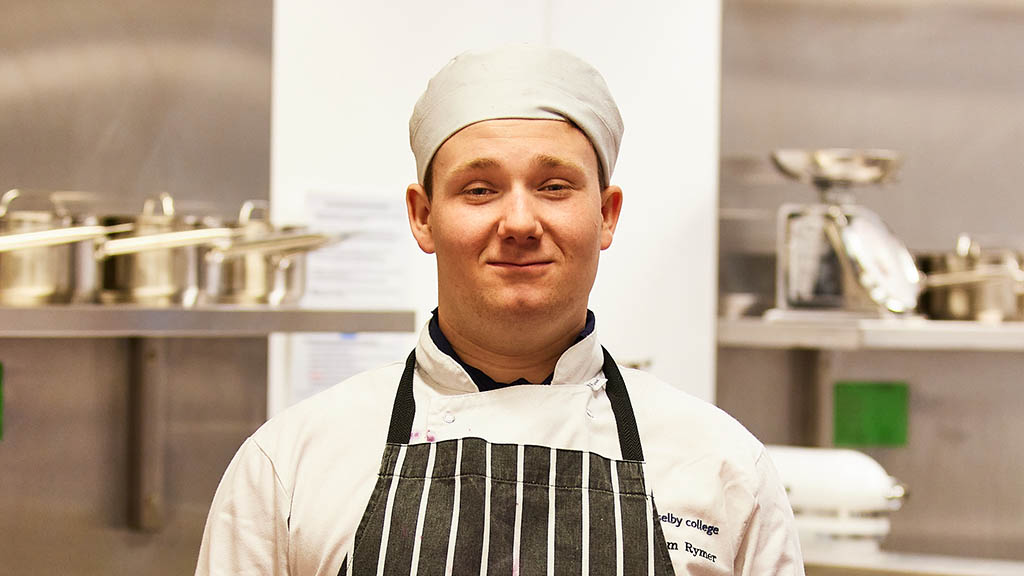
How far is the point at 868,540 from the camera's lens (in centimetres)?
221

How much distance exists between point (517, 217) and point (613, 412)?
0.26 m

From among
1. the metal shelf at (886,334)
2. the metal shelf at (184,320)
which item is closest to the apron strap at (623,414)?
the metal shelf at (184,320)

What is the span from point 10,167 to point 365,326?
2.31 feet

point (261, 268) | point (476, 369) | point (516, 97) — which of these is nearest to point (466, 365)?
point (476, 369)

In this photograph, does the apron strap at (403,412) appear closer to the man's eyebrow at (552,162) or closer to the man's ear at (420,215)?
the man's ear at (420,215)

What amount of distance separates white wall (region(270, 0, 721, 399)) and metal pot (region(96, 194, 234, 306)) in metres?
0.47

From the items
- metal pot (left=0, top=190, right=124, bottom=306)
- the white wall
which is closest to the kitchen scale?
the white wall

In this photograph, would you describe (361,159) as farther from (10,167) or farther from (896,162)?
(896,162)

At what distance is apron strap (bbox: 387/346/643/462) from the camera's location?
4.00 ft

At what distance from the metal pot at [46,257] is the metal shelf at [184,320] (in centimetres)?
4

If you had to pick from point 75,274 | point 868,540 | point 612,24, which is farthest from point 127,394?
point 868,540

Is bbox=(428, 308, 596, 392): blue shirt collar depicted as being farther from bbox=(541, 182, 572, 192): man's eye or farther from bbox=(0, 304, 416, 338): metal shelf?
bbox=(0, 304, 416, 338): metal shelf

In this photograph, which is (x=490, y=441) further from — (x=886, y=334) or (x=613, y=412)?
(x=886, y=334)

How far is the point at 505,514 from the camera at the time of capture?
1.16m
